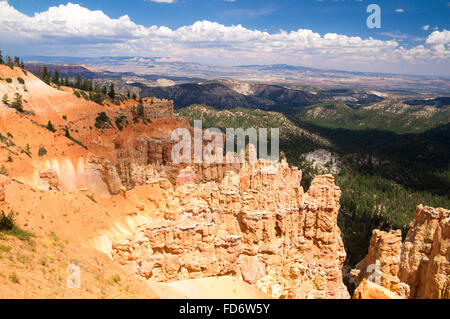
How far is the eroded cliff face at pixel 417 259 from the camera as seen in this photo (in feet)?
56.4

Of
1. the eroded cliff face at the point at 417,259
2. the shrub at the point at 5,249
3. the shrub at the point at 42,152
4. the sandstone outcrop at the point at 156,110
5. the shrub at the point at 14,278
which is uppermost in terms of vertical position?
the sandstone outcrop at the point at 156,110

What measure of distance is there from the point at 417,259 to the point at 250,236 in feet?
36.4

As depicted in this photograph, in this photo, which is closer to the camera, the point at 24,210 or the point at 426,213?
the point at 24,210

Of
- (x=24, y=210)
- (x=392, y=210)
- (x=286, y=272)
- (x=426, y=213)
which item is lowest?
(x=392, y=210)

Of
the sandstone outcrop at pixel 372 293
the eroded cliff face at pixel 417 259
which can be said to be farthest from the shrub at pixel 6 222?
the eroded cliff face at pixel 417 259

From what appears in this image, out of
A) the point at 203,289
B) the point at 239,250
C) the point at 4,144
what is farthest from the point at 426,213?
the point at 4,144

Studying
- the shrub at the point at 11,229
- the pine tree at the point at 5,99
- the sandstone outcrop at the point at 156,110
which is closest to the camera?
the shrub at the point at 11,229

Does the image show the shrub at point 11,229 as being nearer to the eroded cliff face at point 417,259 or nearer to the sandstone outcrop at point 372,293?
the sandstone outcrop at point 372,293

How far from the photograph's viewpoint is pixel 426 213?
2191 cm

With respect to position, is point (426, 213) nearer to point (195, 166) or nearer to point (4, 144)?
point (195, 166)

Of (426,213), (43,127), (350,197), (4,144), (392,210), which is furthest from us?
(350,197)

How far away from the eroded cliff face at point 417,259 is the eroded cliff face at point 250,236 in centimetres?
374

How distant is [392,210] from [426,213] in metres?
64.8

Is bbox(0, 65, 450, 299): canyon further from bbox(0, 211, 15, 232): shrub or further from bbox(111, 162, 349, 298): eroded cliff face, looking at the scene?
bbox(0, 211, 15, 232): shrub
